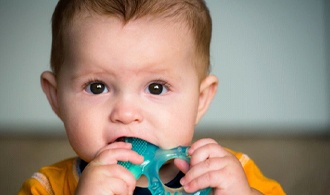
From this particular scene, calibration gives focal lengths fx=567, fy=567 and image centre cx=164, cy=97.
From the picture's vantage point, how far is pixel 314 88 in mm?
2764

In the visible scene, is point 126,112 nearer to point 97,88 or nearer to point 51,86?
point 97,88

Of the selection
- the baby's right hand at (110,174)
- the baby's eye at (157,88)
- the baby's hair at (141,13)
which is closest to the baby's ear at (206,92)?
the baby's hair at (141,13)

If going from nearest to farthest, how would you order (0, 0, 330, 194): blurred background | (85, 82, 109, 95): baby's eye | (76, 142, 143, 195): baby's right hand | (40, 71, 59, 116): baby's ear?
1. (76, 142, 143, 195): baby's right hand
2. (85, 82, 109, 95): baby's eye
3. (40, 71, 59, 116): baby's ear
4. (0, 0, 330, 194): blurred background

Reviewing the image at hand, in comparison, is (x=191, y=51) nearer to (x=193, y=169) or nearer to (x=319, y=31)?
→ (x=193, y=169)

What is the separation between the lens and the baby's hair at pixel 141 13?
1.06 metres

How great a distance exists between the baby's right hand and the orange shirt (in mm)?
317

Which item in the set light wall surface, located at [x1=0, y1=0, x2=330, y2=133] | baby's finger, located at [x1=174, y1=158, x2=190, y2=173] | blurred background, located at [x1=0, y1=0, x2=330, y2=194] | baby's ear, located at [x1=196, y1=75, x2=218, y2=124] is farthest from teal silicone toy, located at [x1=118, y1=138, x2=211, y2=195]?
light wall surface, located at [x1=0, y1=0, x2=330, y2=133]

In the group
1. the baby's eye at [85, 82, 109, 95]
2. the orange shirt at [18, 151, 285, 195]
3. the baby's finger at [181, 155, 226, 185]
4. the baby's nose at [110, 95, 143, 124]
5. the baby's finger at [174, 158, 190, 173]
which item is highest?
the baby's eye at [85, 82, 109, 95]

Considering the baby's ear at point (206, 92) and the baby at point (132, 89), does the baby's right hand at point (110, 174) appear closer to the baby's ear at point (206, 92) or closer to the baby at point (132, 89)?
the baby at point (132, 89)

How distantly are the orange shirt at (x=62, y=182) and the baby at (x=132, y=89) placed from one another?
211mm

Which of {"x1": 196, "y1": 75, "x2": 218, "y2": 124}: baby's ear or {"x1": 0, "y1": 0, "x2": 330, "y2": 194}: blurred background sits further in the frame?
{"x1": 0, "y1": 0, "x2": 330, "y2": 194}: blurred background

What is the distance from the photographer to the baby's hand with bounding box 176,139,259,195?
3.16 ft

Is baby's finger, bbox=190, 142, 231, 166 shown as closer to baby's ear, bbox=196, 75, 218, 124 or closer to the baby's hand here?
the baby's hand

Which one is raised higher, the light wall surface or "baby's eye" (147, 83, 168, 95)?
"baby's eye" (147, 83, 168, 95)
